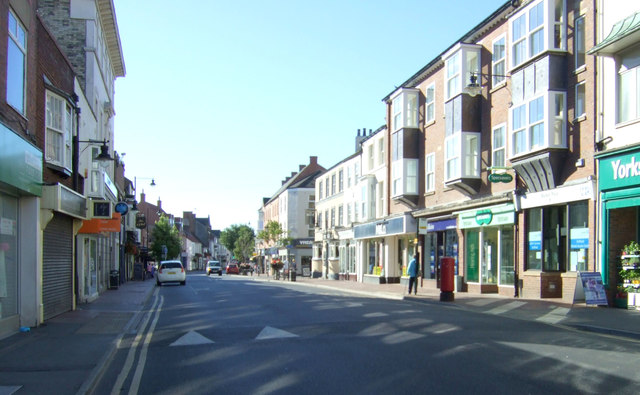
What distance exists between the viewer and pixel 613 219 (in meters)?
17.7

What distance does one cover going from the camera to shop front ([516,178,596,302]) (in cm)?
1881

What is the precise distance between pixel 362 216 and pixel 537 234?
786 inches

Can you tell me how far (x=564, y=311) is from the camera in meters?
16.6

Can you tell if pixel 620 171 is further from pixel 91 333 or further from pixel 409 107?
pixel 409 107

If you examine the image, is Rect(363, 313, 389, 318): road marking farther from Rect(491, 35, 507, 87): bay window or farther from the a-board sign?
Rect(491, 35, 507, 87): bay window

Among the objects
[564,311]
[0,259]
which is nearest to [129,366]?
[0,259]

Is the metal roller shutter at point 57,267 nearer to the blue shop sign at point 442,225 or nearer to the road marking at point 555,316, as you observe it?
the road marking at point 555,316

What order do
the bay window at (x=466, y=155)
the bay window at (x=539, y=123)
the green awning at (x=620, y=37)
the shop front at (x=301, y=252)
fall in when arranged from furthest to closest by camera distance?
the shop front at (x=301, y=252)
the bay window at (x=466, y=155)
the bay window at (x=539, y=123)
the green awning at (x=620, y=37)

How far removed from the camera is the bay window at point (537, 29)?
19984mm

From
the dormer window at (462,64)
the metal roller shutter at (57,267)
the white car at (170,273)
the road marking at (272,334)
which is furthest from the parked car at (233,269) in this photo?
the road marking at (272,334)

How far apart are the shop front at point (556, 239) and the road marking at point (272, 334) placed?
412 inches

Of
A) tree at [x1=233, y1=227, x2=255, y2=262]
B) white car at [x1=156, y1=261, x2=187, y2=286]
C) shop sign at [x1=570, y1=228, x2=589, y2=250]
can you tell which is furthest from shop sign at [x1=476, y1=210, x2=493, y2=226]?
tree at [x1=233, y1=227, x2=255, y2=262]

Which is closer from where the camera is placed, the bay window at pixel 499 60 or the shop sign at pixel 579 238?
the shop sign at pixel 579 238

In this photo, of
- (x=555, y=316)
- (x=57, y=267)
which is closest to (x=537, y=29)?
(x=555, y=316)
